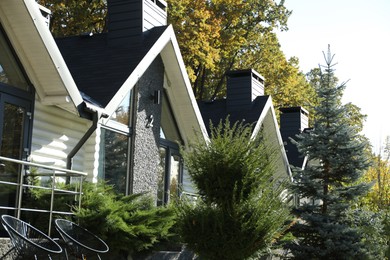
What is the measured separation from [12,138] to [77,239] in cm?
232

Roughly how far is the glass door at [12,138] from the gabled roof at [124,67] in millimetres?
1810

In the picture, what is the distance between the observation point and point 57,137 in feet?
39.4

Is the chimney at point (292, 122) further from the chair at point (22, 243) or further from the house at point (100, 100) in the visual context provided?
the chair at point (22, 243)

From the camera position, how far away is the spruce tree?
15383 millimetres

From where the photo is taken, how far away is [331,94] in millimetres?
16719

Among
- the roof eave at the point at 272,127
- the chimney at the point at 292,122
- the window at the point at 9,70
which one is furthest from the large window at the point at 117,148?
the chimney at the point at 292,122

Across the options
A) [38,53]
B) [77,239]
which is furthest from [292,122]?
[77,239]

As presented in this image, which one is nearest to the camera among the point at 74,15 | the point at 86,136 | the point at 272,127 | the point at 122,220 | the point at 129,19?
the point at 122,220

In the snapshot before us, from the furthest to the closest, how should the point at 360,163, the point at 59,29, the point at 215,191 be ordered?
the point at 59,29 → the point at 360,163 → the point at 215,191

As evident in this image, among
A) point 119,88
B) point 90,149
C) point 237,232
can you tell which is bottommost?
point 237,232

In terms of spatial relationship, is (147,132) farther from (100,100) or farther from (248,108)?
(248,108)

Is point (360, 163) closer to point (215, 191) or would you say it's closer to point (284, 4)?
point (215, 191)

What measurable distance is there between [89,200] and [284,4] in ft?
77.5

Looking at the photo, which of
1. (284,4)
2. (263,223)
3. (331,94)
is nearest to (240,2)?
(284,4)
